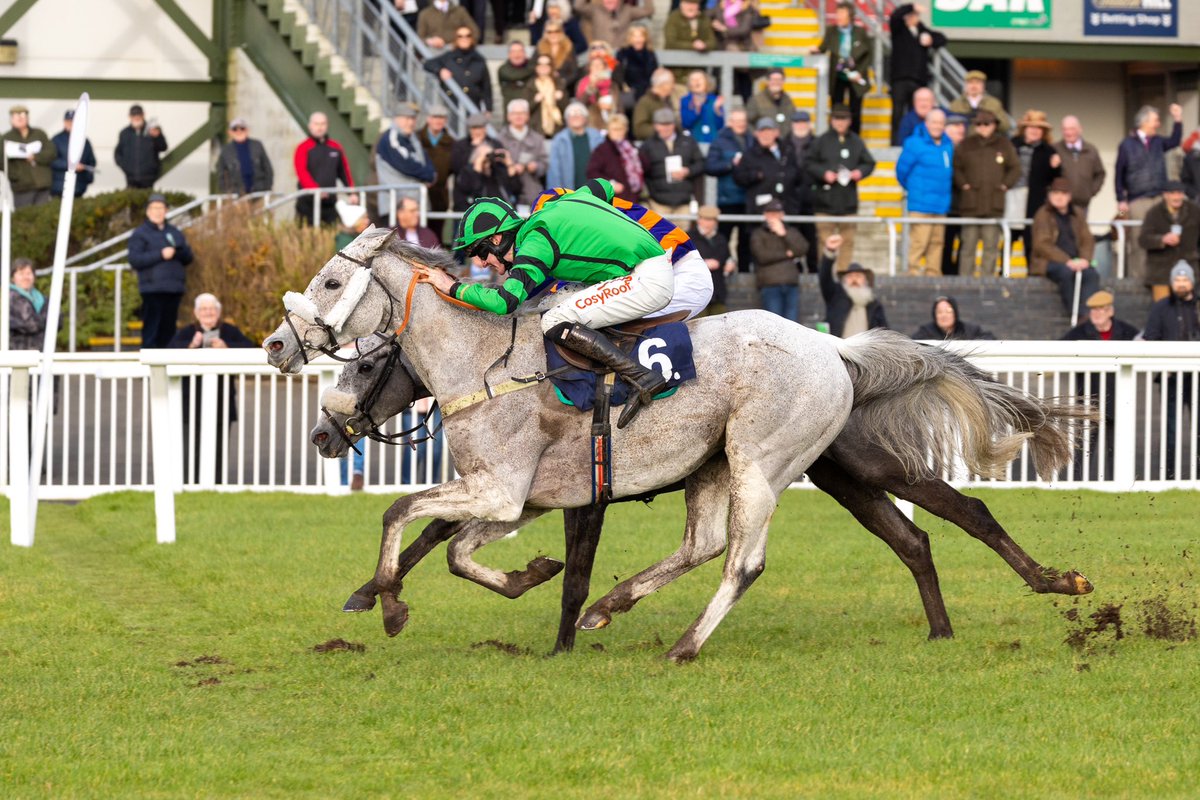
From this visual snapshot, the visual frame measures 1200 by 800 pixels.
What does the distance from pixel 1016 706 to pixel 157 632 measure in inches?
145

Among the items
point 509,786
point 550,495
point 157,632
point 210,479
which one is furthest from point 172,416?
point 509,786

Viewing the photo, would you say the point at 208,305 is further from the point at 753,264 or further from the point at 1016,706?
the point at 1016,706

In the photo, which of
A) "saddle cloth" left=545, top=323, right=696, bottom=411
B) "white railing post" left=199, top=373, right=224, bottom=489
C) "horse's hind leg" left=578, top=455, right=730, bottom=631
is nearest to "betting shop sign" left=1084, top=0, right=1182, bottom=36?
"white railing post" left=199, top=373, right=224, bottom=489

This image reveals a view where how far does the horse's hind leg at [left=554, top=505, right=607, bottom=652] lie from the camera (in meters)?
7.68

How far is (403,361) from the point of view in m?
7.75

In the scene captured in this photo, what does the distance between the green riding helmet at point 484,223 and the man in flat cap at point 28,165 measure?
13.0m

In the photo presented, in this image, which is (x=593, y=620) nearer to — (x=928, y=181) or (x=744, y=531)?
(x=744, y=531)

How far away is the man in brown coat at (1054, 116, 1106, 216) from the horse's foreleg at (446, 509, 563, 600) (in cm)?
1208

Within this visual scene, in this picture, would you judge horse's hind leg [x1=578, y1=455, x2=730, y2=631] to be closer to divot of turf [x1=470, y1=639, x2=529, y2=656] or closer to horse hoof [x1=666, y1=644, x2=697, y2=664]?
horse hoof [x1=666, y1=644, x2=697, y2=664]

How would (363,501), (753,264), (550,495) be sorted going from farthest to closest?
1. (753,264)
2. (363,501)
3. (550,495)

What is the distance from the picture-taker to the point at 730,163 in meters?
17.6

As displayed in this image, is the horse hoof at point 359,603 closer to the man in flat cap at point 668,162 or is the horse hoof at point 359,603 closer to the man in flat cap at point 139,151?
the man in flat cap at point 668,162

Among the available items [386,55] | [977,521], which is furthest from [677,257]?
[386,55]

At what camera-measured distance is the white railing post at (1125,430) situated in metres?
12.0
